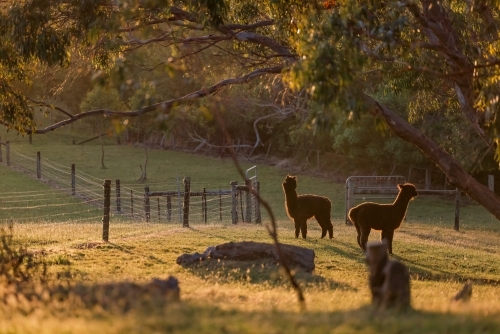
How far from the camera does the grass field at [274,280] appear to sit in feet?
19.8

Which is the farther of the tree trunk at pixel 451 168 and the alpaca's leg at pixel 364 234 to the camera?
the alpaca's leg at pixel 364 234

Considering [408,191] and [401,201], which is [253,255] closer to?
[401,201]

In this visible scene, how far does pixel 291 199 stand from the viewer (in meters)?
18.5

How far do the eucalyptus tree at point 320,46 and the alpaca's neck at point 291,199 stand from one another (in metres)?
3.14

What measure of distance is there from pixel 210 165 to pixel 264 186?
805cm

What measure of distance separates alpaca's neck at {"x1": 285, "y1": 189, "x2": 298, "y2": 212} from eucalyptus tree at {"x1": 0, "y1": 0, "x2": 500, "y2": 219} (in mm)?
3143

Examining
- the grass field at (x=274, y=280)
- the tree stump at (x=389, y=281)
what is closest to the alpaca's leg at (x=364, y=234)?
the grass field at (x=274, y=280)

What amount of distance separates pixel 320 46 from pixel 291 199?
8.61 metres

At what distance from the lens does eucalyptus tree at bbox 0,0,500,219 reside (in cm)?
1049

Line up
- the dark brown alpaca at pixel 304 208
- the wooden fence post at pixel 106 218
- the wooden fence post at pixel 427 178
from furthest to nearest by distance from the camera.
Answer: the wooden fence post at pixel 427 178 < the dark brown alpaca at pixel 304 208 < the wooden fence post at pixel 106 218

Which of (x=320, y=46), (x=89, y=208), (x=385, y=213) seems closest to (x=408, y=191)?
(x=385, y=213)

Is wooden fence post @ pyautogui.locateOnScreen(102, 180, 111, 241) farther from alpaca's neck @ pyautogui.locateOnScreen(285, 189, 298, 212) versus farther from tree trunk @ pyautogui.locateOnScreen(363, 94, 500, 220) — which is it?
tree trunk @ pyautogui.locateOnScreen(363, 94, 500, 220)

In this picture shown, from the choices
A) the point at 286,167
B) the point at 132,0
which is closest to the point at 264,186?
the point at 286,167

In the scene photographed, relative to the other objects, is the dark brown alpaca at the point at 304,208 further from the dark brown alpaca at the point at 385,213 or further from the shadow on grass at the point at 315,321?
the shadow on grass at the point at 315,321
